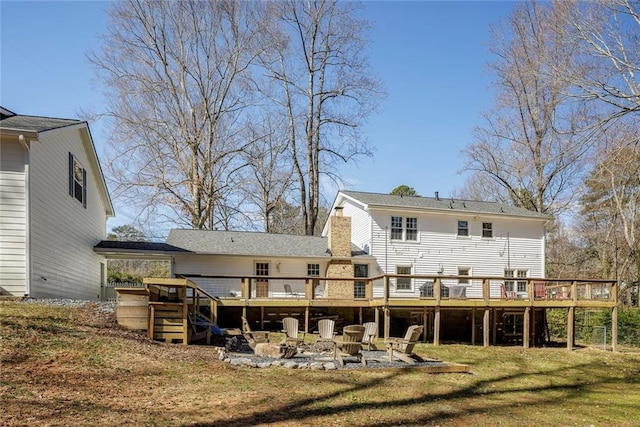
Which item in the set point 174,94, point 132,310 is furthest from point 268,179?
point 132,310

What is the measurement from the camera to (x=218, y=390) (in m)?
7.46

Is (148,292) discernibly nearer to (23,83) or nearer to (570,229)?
(23,83)

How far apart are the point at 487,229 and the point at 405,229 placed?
4.51 metres

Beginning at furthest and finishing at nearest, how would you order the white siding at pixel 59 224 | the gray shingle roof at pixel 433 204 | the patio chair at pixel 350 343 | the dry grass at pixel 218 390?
the gray shingle roof at pixel 433 204 < the white siding at pixel 59 224 < the patio chair at pixel 350 343 < the dry grass at pixel 218 390

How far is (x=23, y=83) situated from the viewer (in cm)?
1195

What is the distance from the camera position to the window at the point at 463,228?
79.9ft

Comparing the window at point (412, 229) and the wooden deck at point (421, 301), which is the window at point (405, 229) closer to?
the window at point (412, 229)

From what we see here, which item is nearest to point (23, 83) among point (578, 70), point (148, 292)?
point (148, 292)

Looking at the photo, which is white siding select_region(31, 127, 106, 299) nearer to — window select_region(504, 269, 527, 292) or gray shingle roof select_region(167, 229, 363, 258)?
gray shingle roof select_region(167, 229, 363, 258)

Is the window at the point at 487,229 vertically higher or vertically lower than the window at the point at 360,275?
higher

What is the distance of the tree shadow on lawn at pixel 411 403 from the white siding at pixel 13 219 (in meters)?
8.42

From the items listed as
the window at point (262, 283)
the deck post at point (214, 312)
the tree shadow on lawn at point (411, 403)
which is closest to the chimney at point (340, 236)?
the window at point (262, 283)

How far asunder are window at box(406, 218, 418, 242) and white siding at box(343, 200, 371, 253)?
1.99 meters

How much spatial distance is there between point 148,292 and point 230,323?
687 centimetres
